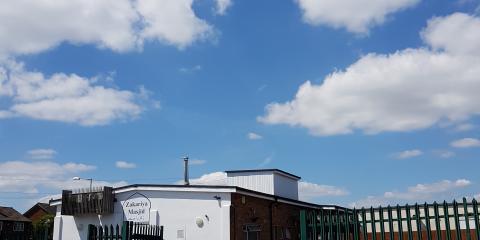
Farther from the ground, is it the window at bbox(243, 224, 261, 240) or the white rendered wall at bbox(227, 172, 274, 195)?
the white rendered wall at bbox(227, 172, 274, 195)

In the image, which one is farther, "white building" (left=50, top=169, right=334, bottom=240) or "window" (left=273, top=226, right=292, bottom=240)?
"window" (left=273, top=226, right=292, bottom=240)

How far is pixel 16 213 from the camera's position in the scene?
65312mm

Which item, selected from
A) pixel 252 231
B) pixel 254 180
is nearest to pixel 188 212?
pixel 252 231

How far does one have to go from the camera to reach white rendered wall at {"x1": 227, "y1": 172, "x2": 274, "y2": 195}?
27.5 metres

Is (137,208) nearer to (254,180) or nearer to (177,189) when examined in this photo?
(177,189)

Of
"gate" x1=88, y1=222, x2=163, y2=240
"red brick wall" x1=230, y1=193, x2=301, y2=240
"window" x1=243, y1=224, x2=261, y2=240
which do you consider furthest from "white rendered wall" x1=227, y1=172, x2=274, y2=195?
"gate" x1=88, y1=222, x2=163, y2=240

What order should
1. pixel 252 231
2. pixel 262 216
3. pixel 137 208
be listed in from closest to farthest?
pixel 252 231 < pixel 137 208 < pixel 262 216

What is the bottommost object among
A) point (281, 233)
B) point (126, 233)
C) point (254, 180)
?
point (126, 233)

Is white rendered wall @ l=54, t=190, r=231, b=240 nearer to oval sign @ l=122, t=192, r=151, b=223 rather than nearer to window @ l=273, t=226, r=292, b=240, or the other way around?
oval sign @ l=122, t=192, r=151, b=223

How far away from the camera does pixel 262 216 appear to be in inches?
922

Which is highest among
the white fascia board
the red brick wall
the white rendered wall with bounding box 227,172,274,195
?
the white rendered wall with bounding box 227,172,274,195

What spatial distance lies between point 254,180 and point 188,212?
22.0 feet

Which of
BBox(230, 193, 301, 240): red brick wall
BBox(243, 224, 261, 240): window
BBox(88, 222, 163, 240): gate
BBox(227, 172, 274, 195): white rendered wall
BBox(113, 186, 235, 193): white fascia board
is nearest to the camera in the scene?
BBox(88, 222, 163, 240): gate

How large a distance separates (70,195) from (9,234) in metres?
12.5
